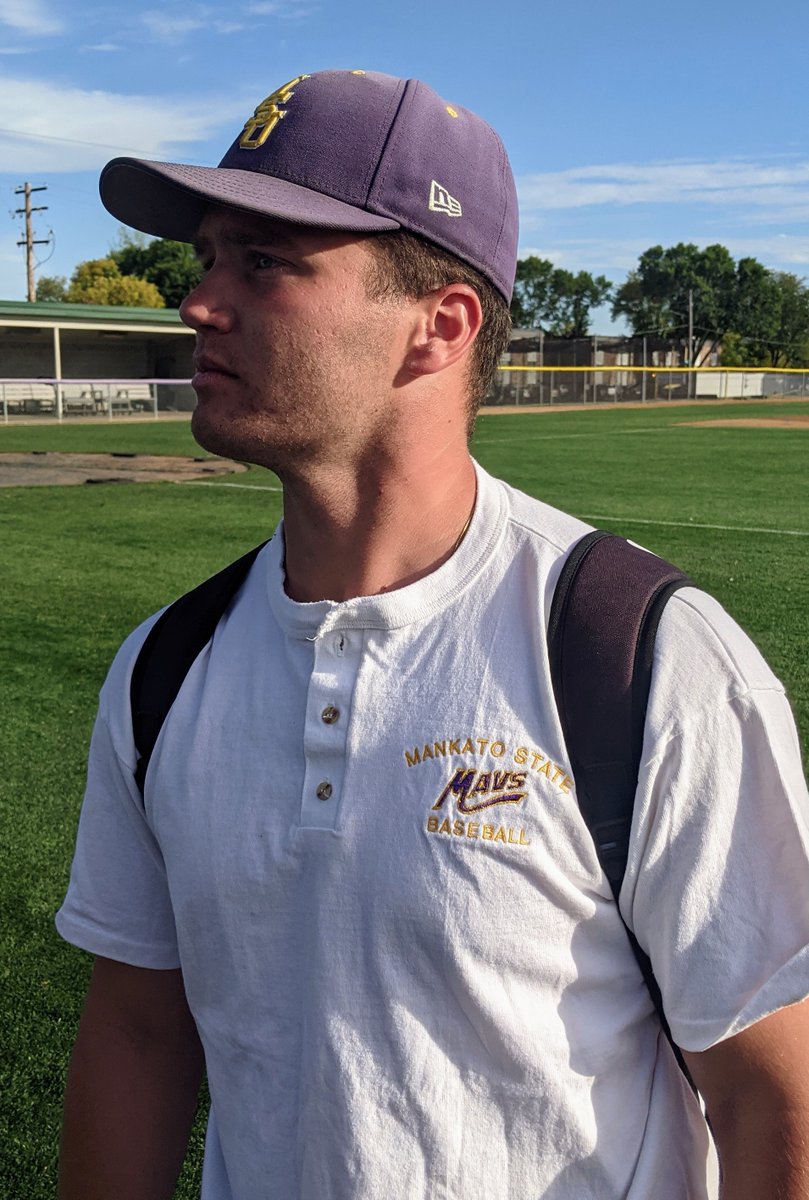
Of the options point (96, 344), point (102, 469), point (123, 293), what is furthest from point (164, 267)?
point (102, 469)

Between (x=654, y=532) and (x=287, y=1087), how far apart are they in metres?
11.5

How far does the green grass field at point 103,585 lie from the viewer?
145 inches

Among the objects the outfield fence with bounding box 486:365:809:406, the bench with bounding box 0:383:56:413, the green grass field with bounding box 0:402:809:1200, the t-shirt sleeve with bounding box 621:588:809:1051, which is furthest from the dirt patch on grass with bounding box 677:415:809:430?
the t-shirt sleeve with bounding box 621:588:809:1051

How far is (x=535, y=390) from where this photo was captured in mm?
63125

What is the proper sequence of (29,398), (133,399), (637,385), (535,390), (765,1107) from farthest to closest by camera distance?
(637,385)
(535,390)
(133,399)
(29,398)
(765,1107)

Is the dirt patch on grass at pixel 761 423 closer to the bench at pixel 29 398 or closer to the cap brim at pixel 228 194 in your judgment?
the bench at pixel 29 398

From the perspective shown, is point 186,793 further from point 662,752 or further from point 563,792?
point 662,752

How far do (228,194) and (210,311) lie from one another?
0.15 meters

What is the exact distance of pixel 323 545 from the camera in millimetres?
1742

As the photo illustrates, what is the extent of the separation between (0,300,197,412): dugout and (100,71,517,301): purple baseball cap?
45480 millimetres

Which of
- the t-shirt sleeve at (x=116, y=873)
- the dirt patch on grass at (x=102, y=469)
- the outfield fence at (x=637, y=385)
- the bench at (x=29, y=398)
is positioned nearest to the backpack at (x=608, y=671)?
the t-shirt sleeve at (x=116, y=873)

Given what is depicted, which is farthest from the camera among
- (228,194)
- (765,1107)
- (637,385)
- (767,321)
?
(767,321)

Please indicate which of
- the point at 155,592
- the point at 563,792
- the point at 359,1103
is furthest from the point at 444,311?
the point at 155,592

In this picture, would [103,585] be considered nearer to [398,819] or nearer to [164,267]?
[398,819]
